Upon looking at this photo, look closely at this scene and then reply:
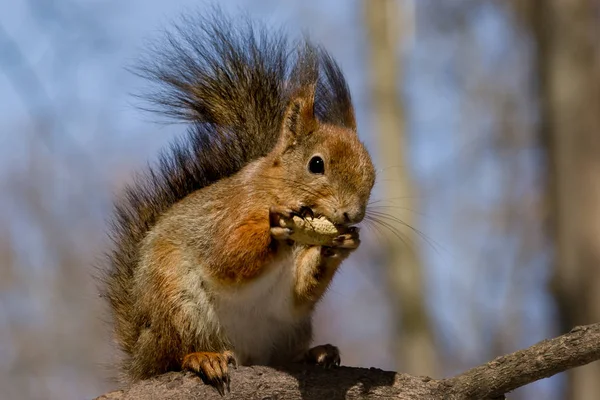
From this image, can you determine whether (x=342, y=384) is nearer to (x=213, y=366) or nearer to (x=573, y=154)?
(x=213, y=366)

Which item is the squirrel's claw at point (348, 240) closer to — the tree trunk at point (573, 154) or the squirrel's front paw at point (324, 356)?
the squirrel's front paw at point (324, 356)

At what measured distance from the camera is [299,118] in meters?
3.43

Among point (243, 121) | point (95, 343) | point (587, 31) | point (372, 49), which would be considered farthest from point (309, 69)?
point (95, 343)

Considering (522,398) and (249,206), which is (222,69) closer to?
(249,206)

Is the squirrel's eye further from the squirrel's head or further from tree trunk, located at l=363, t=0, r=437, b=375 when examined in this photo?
tree trunk, located at l=363, t=0, r=437, b=375

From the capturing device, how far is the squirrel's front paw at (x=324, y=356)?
3.32 m

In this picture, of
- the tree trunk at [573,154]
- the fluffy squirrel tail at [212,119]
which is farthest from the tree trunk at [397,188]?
the fluffy squirrel tail at [212,119]

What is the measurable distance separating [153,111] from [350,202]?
1106mm

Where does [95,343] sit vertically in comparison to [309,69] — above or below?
above

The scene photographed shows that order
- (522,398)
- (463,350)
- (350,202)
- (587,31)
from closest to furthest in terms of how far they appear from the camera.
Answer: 1. (350,202)
2. (587,31)
3. (522,398)
4. (463,350)

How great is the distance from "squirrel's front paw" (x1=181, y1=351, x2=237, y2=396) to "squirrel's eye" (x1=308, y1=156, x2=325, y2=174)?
2.34 feet

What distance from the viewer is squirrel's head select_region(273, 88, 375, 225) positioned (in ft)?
10.0

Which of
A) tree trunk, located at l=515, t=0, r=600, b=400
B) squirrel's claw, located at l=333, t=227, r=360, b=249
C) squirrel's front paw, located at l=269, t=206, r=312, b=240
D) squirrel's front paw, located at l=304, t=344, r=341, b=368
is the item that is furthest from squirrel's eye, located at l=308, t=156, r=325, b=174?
tree trunk, located at l=515, t=0, r=600, b=400

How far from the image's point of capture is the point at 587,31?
21.4 ft
